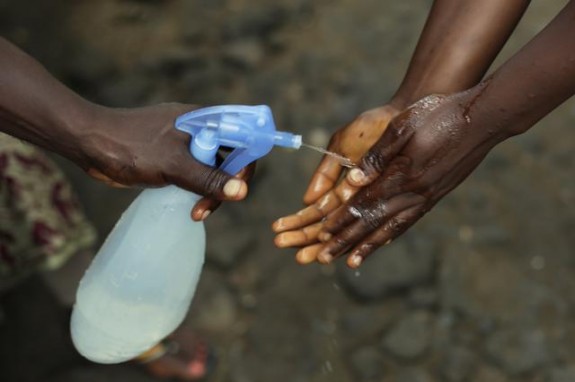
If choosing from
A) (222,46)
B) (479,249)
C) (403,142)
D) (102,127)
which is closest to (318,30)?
(222,46)

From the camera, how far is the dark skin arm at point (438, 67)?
179 cm

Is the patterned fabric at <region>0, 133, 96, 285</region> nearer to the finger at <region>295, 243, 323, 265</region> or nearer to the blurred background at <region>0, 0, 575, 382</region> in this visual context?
the blurred background at <region>0, 0, 575, 382</region>

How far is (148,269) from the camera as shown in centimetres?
148

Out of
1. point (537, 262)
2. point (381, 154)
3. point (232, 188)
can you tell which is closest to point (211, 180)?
point (232, 188)

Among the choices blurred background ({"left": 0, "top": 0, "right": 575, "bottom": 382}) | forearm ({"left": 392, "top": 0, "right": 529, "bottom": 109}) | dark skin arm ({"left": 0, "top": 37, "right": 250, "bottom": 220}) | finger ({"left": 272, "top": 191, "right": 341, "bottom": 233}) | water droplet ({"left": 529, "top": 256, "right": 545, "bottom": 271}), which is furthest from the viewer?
water droplet ({"left": 529, "top": 256, "right": 545, "bottom": 271})

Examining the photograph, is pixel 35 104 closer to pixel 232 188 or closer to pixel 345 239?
pixel 232 188

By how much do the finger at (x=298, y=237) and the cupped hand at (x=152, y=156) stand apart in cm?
28

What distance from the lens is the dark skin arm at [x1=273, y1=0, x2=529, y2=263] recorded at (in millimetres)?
1786

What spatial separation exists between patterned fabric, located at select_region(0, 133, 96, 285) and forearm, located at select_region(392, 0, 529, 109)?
88cm

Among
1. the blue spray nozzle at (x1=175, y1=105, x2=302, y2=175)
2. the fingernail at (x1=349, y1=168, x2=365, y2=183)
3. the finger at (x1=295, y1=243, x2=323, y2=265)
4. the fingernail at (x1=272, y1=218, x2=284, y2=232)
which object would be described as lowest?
the finger at (x1=295, y1=243, x2=323, y2=265)

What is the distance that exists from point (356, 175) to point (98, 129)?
568mm

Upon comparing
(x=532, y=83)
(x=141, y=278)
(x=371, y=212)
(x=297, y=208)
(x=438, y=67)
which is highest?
(x=532, y=83)

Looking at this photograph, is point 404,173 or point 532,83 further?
point 404,173

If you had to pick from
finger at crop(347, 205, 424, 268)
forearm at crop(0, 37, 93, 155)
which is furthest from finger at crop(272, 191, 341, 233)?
forearm at crop(0, 37, 93, 155)
